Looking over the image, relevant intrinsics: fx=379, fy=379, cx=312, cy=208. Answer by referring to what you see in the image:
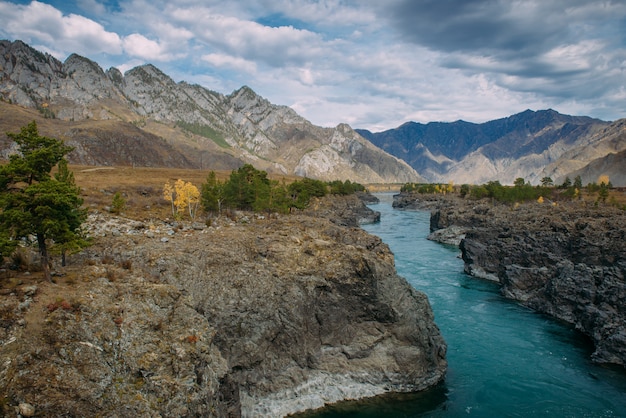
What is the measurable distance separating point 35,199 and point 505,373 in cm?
4010

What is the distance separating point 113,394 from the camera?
17.6 m

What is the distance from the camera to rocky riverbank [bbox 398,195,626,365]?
42719 mm

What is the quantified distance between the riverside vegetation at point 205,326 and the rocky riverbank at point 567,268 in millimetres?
22606

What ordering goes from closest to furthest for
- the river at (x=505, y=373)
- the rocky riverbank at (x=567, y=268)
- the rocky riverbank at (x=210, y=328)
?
1. the rocky riverbank at (x=210, y=328)
2. the river at (x=505, y=373)
3. the rocky riverbank at (x=567, y=268)

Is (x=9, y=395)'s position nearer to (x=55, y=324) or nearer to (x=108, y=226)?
(x=55, y=324)

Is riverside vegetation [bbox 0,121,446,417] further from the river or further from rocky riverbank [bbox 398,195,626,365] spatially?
rocky riverbank [bbox 398,195,626,365]

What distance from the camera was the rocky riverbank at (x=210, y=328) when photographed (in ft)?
58.0

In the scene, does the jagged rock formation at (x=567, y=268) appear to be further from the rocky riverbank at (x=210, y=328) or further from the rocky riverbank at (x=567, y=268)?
the rocky riverbank at (x=210, y=328)

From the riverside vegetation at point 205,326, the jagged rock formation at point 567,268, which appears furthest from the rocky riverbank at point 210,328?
the jagged rock formation at point 567,268

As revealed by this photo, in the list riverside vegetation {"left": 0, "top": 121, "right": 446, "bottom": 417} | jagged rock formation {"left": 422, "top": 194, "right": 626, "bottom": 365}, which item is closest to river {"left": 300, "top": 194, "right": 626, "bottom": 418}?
riverside vegetation {"left": 0, "top": 121, "right": 446, "bottom": 417}

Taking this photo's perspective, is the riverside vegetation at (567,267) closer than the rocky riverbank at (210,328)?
No

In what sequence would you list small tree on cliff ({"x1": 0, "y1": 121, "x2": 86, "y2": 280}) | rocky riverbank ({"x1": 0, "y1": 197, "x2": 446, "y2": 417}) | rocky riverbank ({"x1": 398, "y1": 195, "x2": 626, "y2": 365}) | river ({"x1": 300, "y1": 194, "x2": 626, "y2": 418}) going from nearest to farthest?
rocky riverbank ({"x1": 0, "y1": 197, "x2": 446, "y2": 417}), small tree on cliff ({"x1": 0, "y1": 121, "x2": 86, "y2": 280}), river ({"x1": 300, "y1": 194, "x2": 626, "y2": 418}), rocky riverbank ({"x1": 398, "y1": 195, "x2": 626, "y2": 365})

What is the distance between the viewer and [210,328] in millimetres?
23766

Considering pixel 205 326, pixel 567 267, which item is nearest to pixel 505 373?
pixel 567 267
